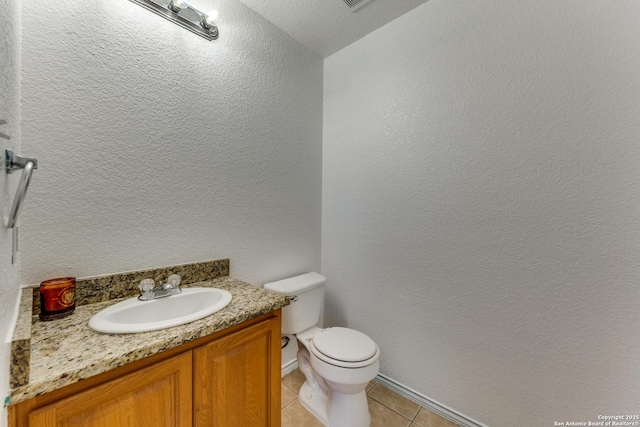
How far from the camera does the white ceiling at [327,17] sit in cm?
149

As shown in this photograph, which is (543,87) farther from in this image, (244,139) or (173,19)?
(173,19)

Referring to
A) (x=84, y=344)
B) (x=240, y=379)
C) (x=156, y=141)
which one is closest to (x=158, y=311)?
(x=84, y=344)

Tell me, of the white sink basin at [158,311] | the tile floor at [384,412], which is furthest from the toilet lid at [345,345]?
the white sink basin at [158,311]

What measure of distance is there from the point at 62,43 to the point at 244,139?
794mm

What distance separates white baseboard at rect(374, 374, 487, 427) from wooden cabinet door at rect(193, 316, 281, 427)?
2.80 ft

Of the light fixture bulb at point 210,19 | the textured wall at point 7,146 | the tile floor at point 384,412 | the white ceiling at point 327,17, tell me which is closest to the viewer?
the textured wall at point 7,146

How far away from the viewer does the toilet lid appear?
4.07 ft

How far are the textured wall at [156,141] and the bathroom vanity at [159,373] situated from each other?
0.32 metres

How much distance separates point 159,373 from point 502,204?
160cm

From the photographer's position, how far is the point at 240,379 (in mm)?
960

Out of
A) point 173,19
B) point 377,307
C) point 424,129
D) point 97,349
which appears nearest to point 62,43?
point 173,19

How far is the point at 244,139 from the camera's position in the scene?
150cm

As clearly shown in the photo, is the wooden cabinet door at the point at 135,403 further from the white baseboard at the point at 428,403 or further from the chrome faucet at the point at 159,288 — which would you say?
the white baseboard at the point at 428,403

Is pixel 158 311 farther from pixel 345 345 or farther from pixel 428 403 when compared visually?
pixel 428 403
